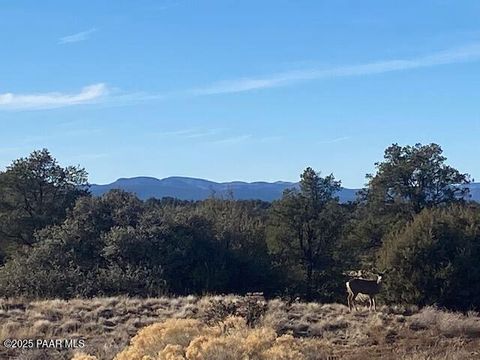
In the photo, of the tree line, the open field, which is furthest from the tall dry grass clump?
the tree line

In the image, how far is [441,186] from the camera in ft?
121

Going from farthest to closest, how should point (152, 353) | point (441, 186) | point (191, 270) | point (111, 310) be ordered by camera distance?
point (441, 186)
point (191, 270)
point (111, 310)
point (152, 353)

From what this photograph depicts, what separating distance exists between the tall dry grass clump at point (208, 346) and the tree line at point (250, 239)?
16.6 meters

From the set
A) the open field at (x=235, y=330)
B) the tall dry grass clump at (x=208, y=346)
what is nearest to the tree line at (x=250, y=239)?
the open field at (x=235, y=330)

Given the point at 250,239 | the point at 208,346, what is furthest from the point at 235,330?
the point at 250,239

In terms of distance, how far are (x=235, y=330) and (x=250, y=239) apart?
2256 centimetres

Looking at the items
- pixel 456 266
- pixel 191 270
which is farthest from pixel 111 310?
pixel 456 266

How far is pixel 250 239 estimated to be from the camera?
107ft

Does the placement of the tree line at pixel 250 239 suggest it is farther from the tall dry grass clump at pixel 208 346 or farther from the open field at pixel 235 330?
the tall dry grass clump at pixel 208 346

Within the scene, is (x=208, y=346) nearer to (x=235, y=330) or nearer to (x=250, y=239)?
(x=235, y=330)

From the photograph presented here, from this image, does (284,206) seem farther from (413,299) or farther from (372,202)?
(413,299)

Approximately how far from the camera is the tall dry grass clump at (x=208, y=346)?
7.93m

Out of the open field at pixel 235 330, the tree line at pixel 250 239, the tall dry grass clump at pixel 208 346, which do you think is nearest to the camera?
the tall dry grass clump at pixel 208 346

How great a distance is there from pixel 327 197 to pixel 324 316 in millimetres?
17252
